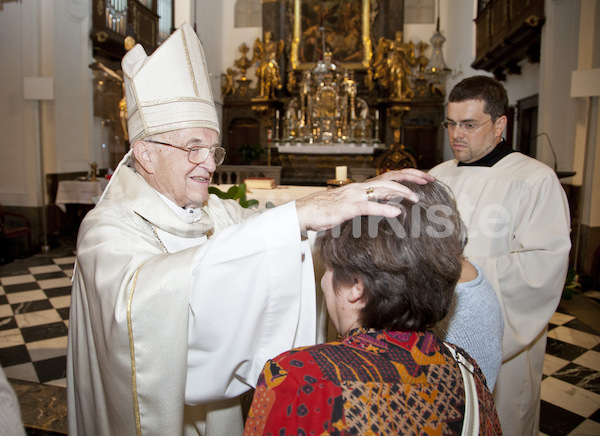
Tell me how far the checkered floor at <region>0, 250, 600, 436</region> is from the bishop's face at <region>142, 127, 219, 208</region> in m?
2.33

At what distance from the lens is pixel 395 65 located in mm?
12062

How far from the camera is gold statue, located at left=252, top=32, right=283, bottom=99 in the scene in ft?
41.3

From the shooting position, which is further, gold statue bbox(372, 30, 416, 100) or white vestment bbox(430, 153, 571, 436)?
gold statue bbox(372, 30, 416, 100)

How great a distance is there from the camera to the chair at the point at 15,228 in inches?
247

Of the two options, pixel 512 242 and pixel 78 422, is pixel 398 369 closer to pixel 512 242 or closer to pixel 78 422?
pixel 78 422

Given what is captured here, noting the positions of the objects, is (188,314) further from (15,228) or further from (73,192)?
(73,192)

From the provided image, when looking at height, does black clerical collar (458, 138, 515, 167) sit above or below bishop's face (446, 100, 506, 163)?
below

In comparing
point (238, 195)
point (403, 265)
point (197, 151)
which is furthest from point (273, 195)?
point (403, 265)

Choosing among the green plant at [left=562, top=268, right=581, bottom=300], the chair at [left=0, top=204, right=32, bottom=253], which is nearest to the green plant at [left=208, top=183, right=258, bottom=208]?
the green plant at [left=562, top=268, right=581, bottom=300]

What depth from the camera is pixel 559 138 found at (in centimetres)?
605

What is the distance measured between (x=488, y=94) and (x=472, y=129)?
0.56 ft

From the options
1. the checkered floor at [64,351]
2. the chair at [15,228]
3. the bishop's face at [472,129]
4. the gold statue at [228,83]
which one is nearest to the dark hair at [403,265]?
the bishop's face at [472,129]

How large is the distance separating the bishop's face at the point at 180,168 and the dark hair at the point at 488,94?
121cm

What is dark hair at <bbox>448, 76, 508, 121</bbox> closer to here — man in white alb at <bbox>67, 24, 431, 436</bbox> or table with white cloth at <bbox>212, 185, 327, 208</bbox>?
man in white alb at <bbox>67, 24, 431, 436</bbox>
